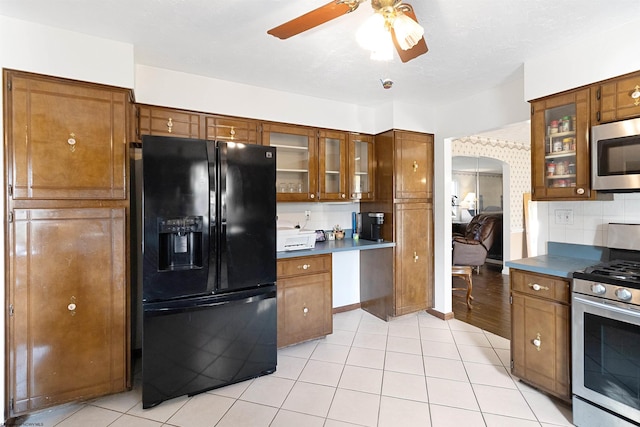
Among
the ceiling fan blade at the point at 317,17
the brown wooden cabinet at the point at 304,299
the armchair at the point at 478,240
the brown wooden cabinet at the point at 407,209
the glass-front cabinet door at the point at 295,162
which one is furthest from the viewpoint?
the armchair at the point at 478,240

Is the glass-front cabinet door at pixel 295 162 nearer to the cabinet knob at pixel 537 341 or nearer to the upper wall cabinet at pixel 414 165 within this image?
the upper wall cabinet at pixel 414 165

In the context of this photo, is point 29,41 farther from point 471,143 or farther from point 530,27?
point 471,143

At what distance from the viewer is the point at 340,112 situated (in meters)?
3.51

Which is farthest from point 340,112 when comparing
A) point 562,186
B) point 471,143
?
point 471,143

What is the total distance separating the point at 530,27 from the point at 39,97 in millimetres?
3106

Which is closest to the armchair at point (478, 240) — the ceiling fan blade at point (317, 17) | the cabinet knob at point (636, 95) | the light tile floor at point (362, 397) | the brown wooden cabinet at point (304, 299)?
the light tile floor at point (362, 397)

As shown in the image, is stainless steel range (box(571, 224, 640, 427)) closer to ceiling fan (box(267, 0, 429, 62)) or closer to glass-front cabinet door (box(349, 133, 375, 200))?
ceiling fan (box(267, 0, 429, 62))

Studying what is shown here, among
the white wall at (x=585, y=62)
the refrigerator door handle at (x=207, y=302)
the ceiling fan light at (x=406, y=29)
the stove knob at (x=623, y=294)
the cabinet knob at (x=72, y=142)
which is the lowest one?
the refrigerator door handle at (x=207, y=302)

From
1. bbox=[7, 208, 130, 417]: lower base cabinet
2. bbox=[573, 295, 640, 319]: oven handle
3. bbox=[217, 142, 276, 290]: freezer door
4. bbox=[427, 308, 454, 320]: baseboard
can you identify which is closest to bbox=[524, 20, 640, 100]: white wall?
bbox=[573, 295, 640, 319]: oven handle

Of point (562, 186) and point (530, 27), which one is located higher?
point (530, 27)

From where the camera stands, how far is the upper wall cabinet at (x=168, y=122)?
256 centimetres

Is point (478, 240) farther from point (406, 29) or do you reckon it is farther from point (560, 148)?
point (406, 29)

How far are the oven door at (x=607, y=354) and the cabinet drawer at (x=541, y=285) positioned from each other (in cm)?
10

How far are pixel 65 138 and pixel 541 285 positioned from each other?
3.28 meters
